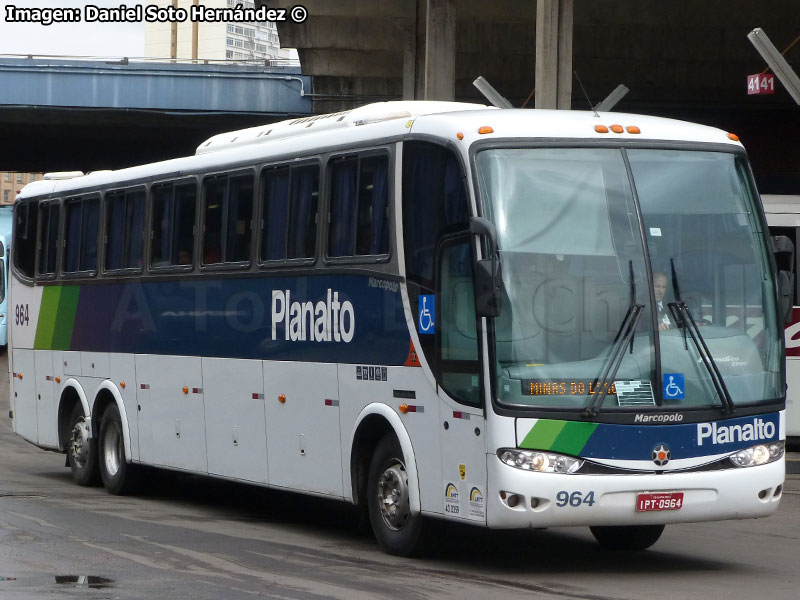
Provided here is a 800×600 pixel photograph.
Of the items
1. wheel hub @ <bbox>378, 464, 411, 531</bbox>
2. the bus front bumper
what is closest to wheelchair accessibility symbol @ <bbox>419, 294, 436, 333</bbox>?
wheel hub @ <bbox>378, 464, 411, 531</bbox>

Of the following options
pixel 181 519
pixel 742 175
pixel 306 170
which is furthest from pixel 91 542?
pixel 742 175

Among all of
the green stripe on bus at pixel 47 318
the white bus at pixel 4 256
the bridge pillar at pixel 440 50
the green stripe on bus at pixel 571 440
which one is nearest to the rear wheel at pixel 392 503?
the green stripe on bus at pixel 571 440

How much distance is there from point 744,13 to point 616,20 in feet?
9.41

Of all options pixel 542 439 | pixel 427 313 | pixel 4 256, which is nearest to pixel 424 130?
pixel 427 313

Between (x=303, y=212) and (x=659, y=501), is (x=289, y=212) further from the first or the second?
(x=659, y=501)

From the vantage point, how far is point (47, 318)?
18719 millimetres

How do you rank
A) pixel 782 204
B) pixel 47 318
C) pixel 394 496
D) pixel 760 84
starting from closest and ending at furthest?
pixel 394 496, pixel 47 318, pixel 782 204, pixel 760 84

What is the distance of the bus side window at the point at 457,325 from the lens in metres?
10.6

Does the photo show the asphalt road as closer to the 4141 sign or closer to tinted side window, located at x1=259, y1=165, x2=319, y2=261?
tinted side window, located at x1=259, y1=165, x2=319, y2=261

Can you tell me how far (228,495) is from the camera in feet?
56.4

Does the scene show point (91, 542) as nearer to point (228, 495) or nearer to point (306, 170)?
point (306, 170)

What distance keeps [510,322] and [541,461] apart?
919mm

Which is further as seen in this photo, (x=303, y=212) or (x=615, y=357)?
(x=303, y=212)

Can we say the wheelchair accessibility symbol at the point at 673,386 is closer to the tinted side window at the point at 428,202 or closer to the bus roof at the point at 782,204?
the tinted side window at the point at 428,202
